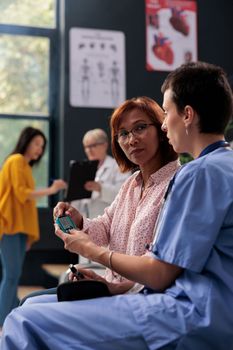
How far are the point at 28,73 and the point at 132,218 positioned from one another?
4527mm

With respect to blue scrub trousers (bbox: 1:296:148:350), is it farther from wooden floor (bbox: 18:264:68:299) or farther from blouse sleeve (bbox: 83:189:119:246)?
wooden floor (bbox: 18:264:68:299)

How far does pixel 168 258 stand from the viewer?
1.14 m

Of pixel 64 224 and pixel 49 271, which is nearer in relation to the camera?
pixel 64 224

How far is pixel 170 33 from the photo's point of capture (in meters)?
6.23

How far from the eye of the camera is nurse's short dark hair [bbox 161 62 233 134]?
1.24 meters

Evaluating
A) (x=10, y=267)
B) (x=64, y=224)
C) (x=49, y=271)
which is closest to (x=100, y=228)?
(x=64, y=224)

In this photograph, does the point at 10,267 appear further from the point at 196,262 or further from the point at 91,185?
the point at 196,262

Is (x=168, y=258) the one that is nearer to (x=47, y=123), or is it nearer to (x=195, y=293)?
(x=195, y=293)

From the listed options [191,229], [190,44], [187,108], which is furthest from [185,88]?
[190,44]

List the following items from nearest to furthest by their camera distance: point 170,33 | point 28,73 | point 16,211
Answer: point 16,211
point 28,73
point 170,33

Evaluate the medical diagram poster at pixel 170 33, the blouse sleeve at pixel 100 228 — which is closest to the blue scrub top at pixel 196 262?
the blouse sleeve at pixel 100 228

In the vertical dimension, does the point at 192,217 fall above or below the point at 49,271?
above

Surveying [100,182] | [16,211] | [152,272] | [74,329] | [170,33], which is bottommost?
[16,211]

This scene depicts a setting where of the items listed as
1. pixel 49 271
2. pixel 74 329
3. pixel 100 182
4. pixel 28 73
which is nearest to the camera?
pixel 74 329
